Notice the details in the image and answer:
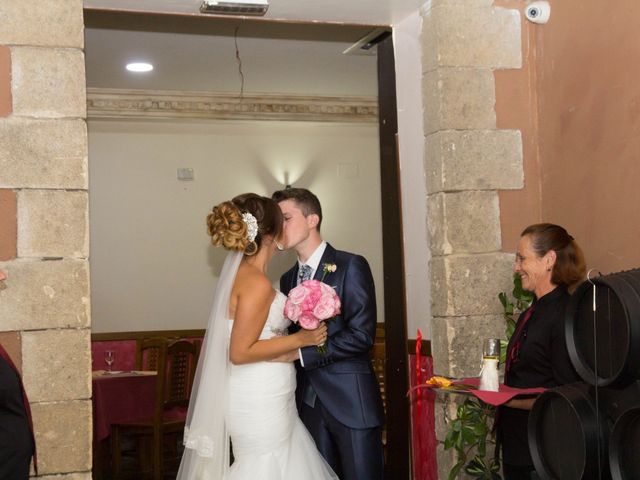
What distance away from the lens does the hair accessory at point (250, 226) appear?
13.3 ft

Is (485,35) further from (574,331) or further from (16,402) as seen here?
(16,402)

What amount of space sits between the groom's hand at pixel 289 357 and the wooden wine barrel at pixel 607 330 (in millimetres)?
1445

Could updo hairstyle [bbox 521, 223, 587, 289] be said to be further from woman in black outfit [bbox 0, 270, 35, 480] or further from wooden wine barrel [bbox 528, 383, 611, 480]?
woman in black outfit [bbox 0, 270, 35, 480]

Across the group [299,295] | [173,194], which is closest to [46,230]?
[299,295]

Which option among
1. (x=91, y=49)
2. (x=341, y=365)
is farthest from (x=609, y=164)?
(x=91, y=49)

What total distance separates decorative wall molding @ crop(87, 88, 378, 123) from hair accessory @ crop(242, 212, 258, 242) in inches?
218

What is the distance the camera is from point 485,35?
4.88 m

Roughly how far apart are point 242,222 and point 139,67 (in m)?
4.75

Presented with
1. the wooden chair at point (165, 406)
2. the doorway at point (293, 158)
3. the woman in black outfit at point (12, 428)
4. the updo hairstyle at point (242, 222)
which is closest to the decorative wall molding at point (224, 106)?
the doorway at point (293, 158)

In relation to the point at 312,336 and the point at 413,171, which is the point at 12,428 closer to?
the point at 312,336

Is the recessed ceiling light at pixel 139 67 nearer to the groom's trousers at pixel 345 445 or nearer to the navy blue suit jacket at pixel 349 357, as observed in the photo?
the navy blue suit jacket at pixel 349 357

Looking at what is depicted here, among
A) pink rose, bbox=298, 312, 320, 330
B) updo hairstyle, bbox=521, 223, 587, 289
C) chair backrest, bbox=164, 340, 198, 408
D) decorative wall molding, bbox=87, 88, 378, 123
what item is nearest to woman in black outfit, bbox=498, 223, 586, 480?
updo hairstyle, bbox=521, 223, 587, 289

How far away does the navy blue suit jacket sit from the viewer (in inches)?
164

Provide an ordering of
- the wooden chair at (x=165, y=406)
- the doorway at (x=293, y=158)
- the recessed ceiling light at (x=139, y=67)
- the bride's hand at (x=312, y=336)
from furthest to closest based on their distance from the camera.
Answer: the recessed ceiling light at (x=139, y=67) < the wooden chair at (x=165, y=406) < the doorway at (x=293, y=158) < the bride's hand at (x=312, y=336)
